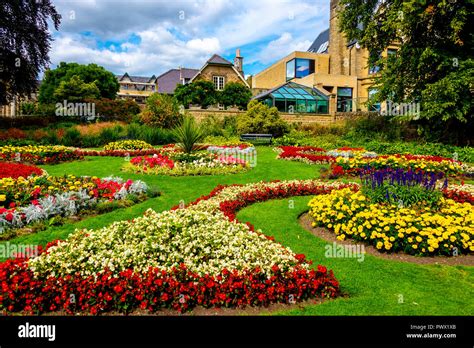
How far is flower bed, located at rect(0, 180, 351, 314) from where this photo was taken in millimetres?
3906

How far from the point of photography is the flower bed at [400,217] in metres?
5.62

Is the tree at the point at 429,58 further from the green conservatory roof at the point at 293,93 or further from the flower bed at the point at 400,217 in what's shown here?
the flower bed at the point at 400,217

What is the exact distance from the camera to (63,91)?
3669cm

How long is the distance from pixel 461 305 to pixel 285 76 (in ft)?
157

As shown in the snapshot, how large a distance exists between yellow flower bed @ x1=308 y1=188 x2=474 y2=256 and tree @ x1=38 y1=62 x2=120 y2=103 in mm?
48798

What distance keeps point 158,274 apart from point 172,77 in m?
56.2

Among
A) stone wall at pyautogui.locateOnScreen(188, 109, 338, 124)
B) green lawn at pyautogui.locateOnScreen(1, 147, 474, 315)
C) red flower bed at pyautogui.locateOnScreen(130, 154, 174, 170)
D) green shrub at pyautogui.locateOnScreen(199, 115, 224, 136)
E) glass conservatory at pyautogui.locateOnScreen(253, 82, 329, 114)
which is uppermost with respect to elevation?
glass conservatory at pyautogui.locateOnScreen(253, 82, 329, 114)

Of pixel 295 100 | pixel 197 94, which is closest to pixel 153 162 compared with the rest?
pixel 295 100

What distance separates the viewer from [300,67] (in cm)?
4700

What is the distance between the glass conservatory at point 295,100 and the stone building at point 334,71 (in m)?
1.06

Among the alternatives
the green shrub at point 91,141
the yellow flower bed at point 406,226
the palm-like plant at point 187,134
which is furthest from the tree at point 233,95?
the yellow flower bed at point 406,226

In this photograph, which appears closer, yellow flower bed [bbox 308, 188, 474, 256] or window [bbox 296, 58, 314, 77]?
yellow flower bed [bbox 308, 188, 474, 256]

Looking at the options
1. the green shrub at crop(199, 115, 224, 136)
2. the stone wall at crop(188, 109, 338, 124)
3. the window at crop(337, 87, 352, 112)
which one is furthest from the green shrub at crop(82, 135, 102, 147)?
the window at crop(337, 87, 352, 112)

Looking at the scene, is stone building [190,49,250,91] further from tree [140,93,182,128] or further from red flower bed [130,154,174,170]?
red flower bed [130,154,174,170]
